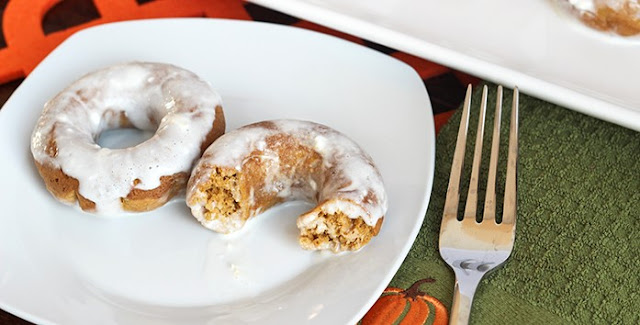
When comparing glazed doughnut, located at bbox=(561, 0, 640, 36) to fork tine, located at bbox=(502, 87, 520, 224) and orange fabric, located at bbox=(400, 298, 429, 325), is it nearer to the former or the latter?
fork tine, located at bbox=(502, 87, 520, 224)

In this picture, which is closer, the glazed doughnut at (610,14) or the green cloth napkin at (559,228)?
the green cloth napkin at (559,228)

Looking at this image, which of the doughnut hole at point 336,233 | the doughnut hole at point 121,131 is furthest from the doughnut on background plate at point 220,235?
the doughnut hole at point 121,131

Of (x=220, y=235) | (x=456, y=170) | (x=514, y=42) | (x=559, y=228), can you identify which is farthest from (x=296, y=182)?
(x=514, y=42)

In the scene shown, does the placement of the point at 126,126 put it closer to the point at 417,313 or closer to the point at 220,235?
the point at 220,235

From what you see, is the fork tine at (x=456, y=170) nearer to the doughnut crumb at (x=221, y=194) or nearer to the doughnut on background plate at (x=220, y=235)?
the doughnut on background plate at (x=220, y=235)

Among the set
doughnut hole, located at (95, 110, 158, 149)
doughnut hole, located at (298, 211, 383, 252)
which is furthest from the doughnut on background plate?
doughnut hole, located at (95, 110, 158, 149)

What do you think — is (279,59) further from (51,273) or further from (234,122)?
(51,273)
